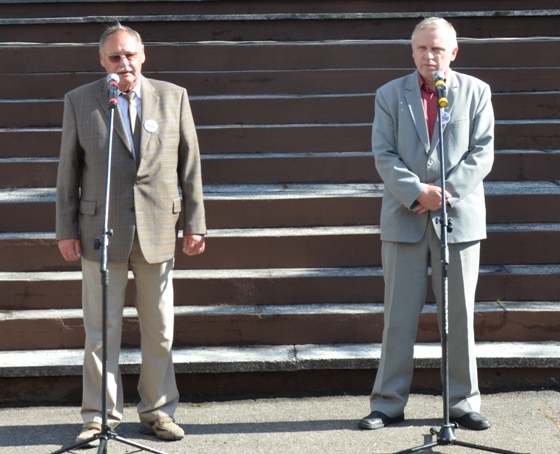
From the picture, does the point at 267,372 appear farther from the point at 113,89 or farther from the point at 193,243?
the point at 113,89

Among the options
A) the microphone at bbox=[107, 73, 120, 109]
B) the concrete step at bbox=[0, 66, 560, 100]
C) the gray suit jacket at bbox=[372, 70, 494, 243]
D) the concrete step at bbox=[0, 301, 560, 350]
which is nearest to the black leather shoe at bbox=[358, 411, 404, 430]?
the concrete step at bbox=[0, 301, 560, 350]

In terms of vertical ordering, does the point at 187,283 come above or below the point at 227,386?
above

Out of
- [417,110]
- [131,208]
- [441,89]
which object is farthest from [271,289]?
[441,89]

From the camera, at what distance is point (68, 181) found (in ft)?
17.1

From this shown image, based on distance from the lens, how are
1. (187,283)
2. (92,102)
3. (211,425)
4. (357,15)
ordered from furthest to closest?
1. (357,15)
2. (187,283)
3. (211,425)
4. (92,102)

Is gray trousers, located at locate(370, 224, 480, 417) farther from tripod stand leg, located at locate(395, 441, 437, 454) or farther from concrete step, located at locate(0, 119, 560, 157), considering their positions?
concrete step, located at locate(0, 119, 560, 157)

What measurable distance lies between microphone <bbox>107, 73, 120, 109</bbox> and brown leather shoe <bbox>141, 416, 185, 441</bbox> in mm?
1787

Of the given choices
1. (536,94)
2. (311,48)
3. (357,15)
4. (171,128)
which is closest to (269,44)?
(311,48)

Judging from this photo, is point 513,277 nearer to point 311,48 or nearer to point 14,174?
point 311,48

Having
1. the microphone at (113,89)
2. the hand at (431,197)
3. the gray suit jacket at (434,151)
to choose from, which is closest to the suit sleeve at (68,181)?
the microphone at (113,89)

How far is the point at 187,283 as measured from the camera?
6512mm

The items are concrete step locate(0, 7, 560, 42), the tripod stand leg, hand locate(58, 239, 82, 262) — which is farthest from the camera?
concrete step locate(0, 7, 560, 42)

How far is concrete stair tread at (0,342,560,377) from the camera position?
6.00m

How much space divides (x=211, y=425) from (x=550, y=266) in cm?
265
